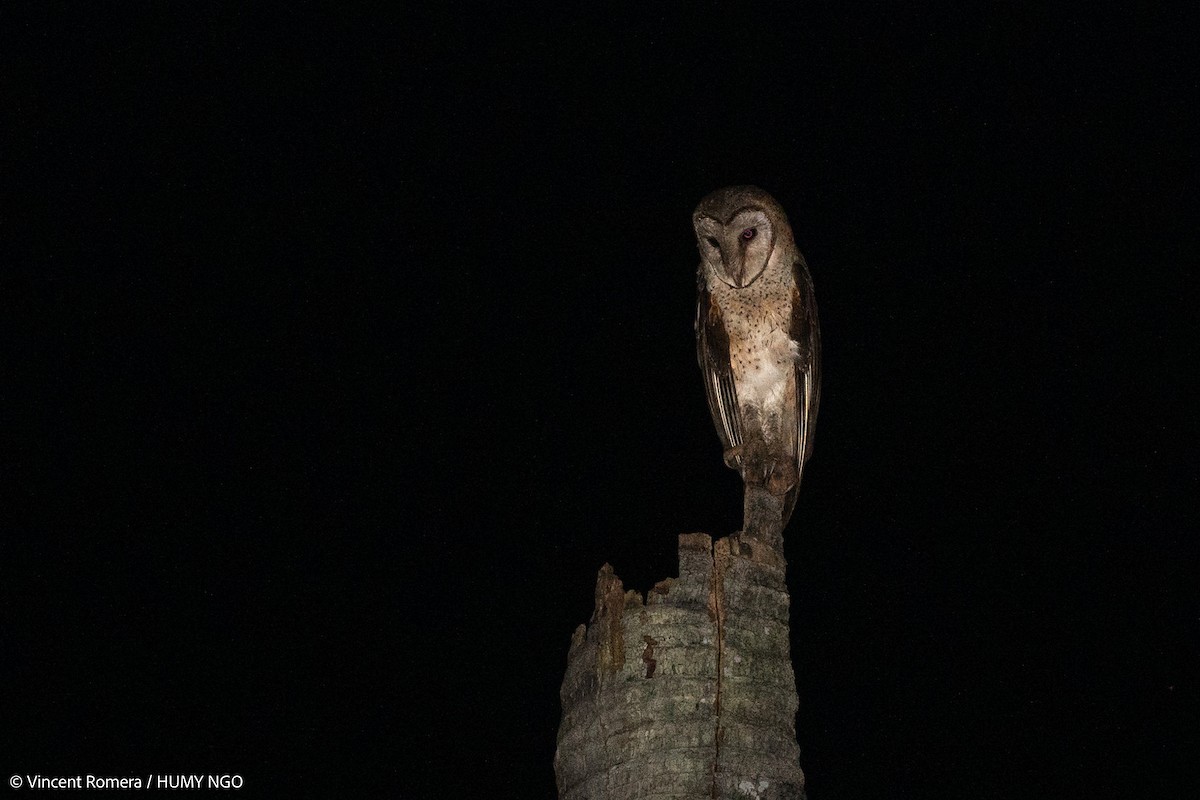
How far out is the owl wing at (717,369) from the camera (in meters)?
6.61

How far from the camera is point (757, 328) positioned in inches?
259

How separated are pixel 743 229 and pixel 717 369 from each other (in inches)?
26.3

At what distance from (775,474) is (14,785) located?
3771 millimetres

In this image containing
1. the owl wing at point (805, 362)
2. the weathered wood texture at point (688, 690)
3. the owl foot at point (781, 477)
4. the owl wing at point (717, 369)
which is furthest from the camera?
the owl wing at point (717, 369)

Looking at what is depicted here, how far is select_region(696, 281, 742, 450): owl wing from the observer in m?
6.61

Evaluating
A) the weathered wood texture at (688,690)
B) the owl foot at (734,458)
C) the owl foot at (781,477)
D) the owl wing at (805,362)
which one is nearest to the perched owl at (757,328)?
the owl wing at (805,362)

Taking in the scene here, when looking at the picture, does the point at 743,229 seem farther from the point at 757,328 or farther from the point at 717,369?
the point at 717,369

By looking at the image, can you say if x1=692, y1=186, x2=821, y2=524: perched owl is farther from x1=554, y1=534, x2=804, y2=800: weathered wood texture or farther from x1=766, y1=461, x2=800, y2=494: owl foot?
x1=554, y1=534, x2=804, y2=800: weathered wood texture

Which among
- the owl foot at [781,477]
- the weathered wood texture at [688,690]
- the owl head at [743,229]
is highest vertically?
the owl head at [743,229]

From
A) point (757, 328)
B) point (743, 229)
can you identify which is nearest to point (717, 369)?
point (757, 328)

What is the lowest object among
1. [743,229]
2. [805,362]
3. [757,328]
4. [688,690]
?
[688,690]

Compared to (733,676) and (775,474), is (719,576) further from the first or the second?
(775,474)

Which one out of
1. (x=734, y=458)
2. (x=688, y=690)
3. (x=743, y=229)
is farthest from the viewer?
(x=743, y=229)

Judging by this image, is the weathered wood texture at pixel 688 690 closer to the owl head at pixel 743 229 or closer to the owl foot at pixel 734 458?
the owl foot at pixel 734 458
